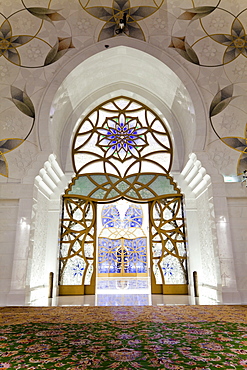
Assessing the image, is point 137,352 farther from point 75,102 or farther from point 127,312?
point 75,102

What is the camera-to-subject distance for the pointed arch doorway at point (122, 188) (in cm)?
621

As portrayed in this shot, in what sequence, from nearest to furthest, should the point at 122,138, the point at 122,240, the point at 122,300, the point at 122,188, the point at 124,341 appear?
the point at 124,341 → the point at 122,300 → the point at 122,188 → the point at 122,138 → the point at 122,240

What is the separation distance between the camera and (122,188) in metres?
6.72

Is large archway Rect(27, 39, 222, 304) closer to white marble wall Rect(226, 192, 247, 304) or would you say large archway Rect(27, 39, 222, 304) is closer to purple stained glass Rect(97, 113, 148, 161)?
white marble wall Rect(226, 192, 247, 304)

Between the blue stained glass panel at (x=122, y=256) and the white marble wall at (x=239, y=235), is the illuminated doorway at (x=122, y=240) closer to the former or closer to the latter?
the blue stained glass panel at (x=122, y=256)

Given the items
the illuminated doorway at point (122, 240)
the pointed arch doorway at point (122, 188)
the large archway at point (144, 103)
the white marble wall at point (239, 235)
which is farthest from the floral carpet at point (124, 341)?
the illuminated doorway at point (122, 240)

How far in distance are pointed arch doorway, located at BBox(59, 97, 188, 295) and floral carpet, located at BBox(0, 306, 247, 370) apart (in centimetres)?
302

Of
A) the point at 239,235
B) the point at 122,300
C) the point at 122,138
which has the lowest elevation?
the point at 122,300

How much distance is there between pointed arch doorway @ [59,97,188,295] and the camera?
621 centimetres

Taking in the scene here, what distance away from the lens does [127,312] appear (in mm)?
3367

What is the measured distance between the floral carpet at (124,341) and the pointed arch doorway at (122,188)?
302cm

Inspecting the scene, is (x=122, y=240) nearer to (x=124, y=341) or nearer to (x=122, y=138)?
(x=122, y=138)

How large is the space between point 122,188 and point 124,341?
484cm

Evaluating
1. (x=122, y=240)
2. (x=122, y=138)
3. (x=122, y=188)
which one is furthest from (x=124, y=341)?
(x=122, y=240)
